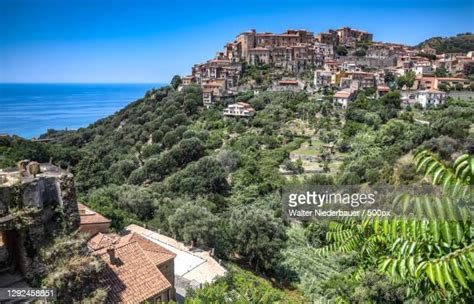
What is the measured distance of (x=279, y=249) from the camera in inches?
780

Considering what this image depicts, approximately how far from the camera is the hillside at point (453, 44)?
100894 millimetres

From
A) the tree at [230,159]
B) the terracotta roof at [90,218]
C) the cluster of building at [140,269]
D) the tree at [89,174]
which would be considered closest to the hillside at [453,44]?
the tree at [230,159]

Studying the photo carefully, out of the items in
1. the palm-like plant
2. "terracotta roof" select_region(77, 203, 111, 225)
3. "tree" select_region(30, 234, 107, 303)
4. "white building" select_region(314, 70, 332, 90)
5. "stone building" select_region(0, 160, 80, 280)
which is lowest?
"terracotta roof" select_region(77, 203, 111, 225)

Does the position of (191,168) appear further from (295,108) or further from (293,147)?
(295,108)

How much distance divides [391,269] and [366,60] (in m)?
86.5

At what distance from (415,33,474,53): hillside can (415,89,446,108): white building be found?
189ft

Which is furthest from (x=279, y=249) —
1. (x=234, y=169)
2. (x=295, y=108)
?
(x=295, y=108)

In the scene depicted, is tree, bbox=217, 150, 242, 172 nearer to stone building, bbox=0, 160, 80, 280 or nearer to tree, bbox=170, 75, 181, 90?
stone building, bbox=0, 160, 80, 280

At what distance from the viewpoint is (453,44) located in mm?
105438

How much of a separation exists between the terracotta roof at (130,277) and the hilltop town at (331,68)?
4796cm

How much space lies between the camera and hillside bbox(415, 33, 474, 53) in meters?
101

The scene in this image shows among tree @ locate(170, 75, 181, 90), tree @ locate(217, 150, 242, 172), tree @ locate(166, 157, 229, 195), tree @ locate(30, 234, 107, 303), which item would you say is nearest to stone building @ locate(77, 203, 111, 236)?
tree @ locate(30, 234, 107, 303)

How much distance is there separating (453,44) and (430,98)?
225 feet

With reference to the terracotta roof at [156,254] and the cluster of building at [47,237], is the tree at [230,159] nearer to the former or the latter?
the terracotta roof at [156,254]
